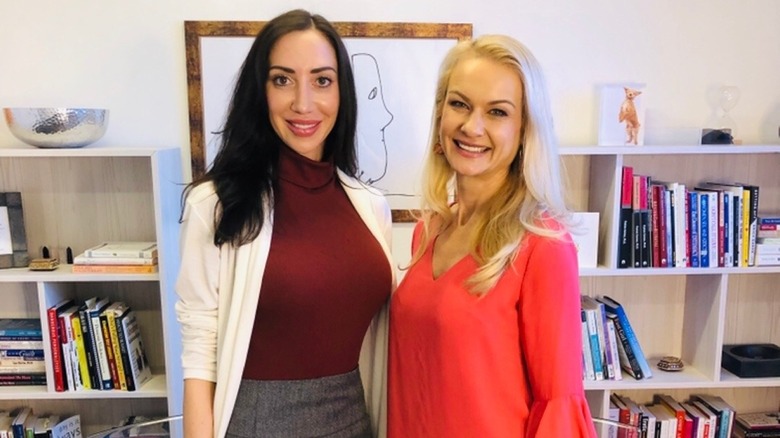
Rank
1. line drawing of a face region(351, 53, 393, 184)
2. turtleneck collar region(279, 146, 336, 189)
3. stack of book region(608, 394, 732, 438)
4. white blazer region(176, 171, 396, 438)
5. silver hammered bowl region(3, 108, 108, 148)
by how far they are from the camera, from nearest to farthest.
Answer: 1. white blazer region(176, 171, 396, 438)
2. turtleneck collar region(279, 146, 336, 189)
3. silver hammered bowl region(3, 108, 108, 148)
4. line drawing of a face region(351, 53, 393, 184)
5. stack of book region(608, 394, 732, 438)

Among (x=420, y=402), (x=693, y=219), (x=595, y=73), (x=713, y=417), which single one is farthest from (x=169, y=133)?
(x=713, y=417)

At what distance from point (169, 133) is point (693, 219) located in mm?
1838

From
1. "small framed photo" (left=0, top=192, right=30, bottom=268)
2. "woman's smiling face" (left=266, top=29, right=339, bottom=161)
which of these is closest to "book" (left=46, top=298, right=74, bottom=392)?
"small framed photo" (left=0, top=192, right=30, bottom=268)

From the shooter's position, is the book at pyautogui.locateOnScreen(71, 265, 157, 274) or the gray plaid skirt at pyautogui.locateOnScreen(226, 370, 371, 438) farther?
the book at pyautogui.locateOnScreen(71, 265, 157, 274)

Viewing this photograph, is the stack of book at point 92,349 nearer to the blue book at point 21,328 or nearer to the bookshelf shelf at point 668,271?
the blue book at point 21,328

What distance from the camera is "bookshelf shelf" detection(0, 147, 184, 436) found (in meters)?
1.90

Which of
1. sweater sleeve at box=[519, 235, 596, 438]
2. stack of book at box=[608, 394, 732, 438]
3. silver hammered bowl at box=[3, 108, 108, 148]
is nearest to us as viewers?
sweater sleeve at box=[519, 235, 596, 438]

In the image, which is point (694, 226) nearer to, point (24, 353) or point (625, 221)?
point (625, 221)

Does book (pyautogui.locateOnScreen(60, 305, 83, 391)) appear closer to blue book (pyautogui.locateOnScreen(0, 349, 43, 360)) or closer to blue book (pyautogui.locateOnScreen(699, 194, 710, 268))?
blue book (pyautogui.locateOnScreen(0, 349, 43, 360))

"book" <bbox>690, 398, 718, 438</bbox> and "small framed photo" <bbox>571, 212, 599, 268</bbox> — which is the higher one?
"small framed photo" <bbox>571, 212, 599, 268</bbox>

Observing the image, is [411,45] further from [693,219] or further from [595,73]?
[693,219]

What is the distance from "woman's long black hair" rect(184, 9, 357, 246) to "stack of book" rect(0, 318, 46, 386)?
1192mm

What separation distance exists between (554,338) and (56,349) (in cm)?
166

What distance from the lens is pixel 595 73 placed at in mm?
2113
